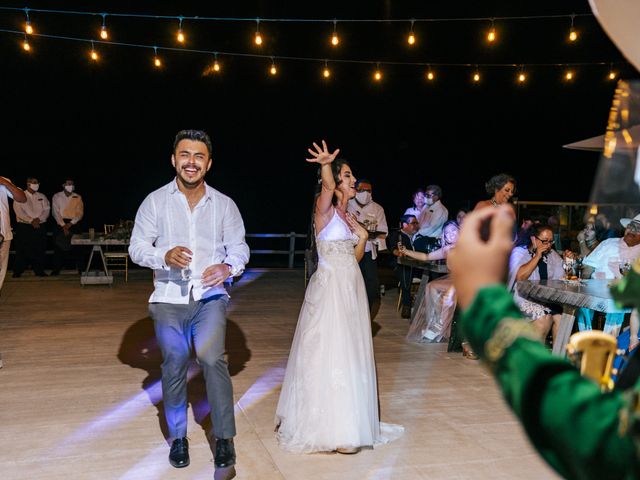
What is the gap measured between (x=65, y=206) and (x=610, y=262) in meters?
10.6

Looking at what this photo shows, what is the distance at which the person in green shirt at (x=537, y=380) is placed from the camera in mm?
750

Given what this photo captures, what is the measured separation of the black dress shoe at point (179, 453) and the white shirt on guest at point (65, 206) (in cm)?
1023

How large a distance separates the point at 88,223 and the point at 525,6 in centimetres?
1490

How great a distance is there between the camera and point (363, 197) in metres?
9.75

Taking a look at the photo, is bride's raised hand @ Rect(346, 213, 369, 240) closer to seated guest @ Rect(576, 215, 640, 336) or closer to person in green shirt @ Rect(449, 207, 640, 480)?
seated guest @ Rect(576, 215, 640, 336)

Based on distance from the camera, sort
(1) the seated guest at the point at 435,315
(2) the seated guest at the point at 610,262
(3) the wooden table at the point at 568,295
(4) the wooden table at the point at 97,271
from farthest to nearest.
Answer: (4) the wooden table at the point at 97,271, (1) the seated guest at the point at 435,315, (2) the seated guest at the point at 610,262, (3) the wooden table at the point at 568,295

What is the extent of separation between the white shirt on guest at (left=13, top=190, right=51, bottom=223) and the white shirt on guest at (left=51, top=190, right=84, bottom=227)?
24 cm

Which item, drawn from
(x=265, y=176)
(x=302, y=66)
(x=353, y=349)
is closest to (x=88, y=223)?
(x=265, y=176)

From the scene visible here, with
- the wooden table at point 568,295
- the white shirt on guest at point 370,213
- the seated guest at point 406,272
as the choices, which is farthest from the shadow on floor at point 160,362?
the white shirt on guest at point 370,213

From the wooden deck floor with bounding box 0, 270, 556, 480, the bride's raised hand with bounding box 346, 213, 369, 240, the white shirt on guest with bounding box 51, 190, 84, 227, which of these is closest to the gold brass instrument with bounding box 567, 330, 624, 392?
the wooden deck floor with bounding box 0, 270, 556, 480

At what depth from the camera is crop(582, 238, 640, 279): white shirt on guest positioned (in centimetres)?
568

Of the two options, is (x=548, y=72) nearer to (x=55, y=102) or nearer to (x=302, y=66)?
(x=302, y=66)

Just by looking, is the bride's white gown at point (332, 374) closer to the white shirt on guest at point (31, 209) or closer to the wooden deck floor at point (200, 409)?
the wooden deck floor at point (200, 409)

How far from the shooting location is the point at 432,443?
4.03m
